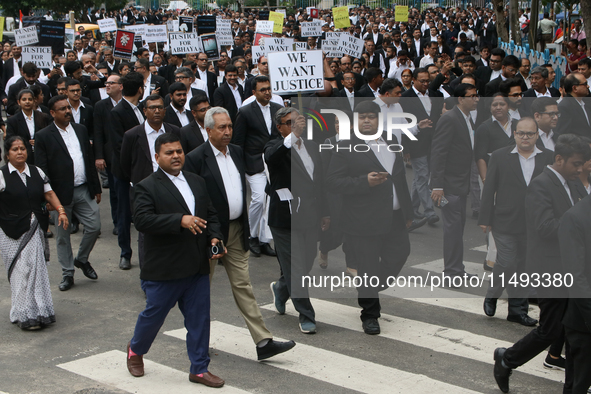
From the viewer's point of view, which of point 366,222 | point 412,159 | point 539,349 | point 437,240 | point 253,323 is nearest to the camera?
point 539,349

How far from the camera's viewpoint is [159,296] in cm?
576

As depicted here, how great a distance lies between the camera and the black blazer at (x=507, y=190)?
7227mm

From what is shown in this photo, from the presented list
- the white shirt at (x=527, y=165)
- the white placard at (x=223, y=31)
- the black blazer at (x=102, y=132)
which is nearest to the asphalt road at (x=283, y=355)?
the white shirt at (x=527, y=165)

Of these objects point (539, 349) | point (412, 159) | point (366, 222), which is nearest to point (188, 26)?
point (412, 159)

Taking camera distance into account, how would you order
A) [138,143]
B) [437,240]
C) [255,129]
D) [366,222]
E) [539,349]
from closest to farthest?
[539,349], [366,222], [138,143], [255,129], [437,240]

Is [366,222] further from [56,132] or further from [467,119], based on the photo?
[56,132]

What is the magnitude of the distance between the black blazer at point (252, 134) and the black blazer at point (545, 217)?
15.1 ft

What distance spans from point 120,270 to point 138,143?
177 centimetres

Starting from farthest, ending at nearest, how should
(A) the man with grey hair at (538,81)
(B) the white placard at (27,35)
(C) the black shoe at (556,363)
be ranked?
(B) the white placard at (27,35) < (A) the man with grey hair at (538,81) < (C) the black shoe at (556,363)

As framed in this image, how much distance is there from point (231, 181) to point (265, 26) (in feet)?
57.8

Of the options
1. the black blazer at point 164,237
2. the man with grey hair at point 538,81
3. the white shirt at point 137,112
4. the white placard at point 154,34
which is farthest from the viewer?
the white placard at point 154,34

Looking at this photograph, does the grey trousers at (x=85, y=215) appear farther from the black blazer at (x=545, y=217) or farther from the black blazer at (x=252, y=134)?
the black blazer at (x=545, y=217)

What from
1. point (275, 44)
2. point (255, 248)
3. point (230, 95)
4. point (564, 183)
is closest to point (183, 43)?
point (275, 44)

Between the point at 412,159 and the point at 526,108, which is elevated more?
the point at 526,108
